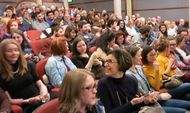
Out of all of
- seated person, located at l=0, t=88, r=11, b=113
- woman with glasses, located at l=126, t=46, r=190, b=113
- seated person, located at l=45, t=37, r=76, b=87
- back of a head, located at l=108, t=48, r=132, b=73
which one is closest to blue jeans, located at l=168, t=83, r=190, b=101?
woman with glasses, located at l=126, t=46, r=190, b=113

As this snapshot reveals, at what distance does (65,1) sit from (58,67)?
955 cm

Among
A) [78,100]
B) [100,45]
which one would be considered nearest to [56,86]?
[100,45]

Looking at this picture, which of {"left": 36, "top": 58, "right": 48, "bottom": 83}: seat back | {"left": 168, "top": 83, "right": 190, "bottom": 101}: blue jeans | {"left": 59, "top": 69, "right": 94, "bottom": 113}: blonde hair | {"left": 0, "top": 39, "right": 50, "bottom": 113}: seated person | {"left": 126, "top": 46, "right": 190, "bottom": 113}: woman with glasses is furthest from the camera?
{"left": 36, "top": 58, "right": 48, "bottom": 83}: seat back

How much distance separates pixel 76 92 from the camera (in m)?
1.57

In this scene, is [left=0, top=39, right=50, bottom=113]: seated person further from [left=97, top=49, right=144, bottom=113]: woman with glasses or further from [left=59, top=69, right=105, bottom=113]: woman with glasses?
[left=59, top=69, right=105, bottom=113]: woman with glasses

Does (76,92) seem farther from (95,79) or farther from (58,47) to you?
(58,47)

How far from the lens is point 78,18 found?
7.95m

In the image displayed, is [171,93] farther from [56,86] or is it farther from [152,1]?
[152,1]

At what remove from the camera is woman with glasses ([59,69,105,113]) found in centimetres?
157

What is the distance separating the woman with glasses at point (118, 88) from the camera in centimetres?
232

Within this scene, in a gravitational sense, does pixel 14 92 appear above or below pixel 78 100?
below

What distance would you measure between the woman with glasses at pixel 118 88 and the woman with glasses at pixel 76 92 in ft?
2.28

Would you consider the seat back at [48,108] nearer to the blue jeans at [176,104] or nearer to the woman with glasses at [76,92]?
the woman with glasses at [76,92]

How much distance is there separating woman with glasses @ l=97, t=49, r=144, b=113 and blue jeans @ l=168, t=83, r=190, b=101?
2.75 feet
